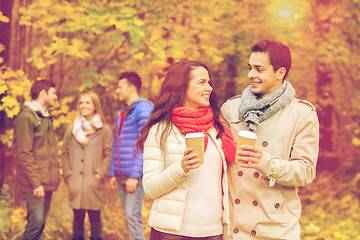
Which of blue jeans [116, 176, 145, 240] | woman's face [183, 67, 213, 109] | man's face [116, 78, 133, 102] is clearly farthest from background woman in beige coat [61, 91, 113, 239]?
woman's face [183, 67, 213, 109]

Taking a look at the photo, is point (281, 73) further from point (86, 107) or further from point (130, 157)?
point (86, 107)

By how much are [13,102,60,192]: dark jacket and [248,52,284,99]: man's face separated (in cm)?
316

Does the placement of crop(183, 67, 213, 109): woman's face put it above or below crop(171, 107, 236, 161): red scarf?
above

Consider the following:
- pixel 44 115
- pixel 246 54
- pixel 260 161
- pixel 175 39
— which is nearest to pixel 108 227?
pixel 44 115

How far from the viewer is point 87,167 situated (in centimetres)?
558

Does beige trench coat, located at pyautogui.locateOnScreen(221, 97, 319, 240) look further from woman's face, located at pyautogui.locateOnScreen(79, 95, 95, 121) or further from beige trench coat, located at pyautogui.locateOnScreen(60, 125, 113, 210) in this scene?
woman's face, located at pyautogui.locateOnScreen(79, 95, 95, 121)

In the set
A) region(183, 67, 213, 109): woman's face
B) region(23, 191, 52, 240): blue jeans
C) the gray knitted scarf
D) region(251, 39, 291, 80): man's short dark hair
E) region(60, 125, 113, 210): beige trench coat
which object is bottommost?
region(23, 191, 52, 240): blue jeans

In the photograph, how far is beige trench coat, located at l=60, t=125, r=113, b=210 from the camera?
217 inches

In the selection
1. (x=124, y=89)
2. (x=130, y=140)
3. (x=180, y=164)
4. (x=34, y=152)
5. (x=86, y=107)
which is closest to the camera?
(x=180, y=164)

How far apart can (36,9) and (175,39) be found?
2407mm

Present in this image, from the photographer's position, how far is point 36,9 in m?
6.21

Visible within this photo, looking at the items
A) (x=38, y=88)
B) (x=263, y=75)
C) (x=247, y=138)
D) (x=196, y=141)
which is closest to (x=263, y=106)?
(x=263, y=75)

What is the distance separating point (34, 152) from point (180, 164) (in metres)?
3.13

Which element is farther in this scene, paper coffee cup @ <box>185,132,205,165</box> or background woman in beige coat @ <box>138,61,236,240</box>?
background woman in beige coat @ <box>138,61,236,240</box>
